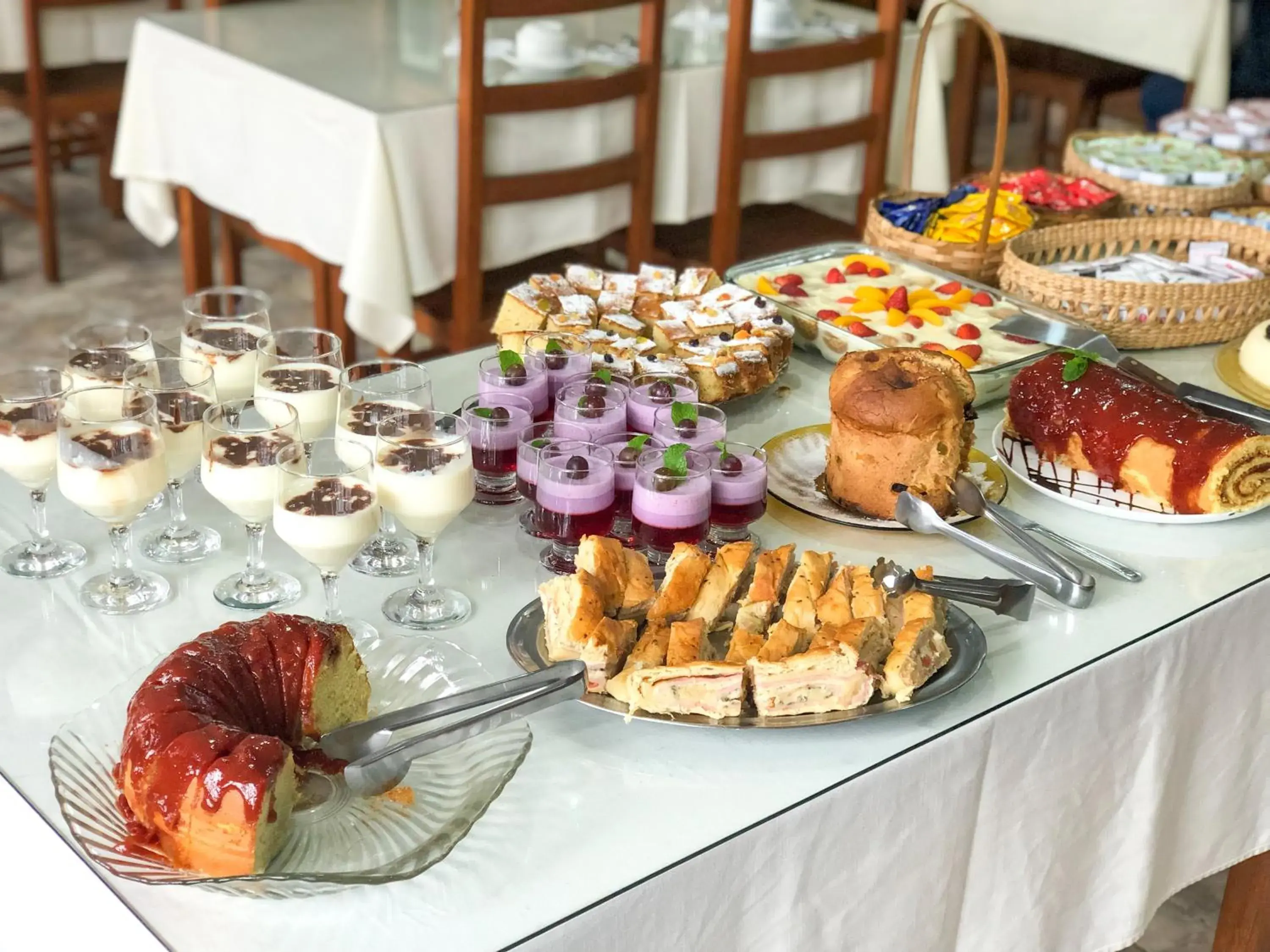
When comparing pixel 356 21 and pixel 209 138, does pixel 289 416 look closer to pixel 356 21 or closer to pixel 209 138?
pixel 209 138

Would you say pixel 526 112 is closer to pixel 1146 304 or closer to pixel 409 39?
pixel 409 39

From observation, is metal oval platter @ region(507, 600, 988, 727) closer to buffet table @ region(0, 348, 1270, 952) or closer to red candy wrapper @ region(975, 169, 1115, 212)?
buffet table @ region(0, 348, 1270, 952)

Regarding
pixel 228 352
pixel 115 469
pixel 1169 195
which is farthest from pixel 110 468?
pixel 1169 195

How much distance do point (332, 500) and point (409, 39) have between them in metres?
2.19

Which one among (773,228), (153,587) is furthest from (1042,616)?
(773,228)

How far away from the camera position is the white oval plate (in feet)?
5.01

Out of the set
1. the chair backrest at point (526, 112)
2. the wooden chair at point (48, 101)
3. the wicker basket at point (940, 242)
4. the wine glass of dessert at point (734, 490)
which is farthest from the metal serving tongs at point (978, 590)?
the wooden chair at point (48, 101)

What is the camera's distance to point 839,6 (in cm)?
377

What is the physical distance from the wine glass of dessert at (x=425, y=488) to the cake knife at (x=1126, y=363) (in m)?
0.84

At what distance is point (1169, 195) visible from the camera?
2420mm

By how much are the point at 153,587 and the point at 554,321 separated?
654 mm

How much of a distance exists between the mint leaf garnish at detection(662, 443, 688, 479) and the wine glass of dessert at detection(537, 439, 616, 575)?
64 mm

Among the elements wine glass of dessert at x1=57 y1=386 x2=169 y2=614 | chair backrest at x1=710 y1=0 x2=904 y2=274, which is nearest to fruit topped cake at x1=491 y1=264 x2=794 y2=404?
wine glass of dessert at x1=57 y1=386 x2=169 y2=614

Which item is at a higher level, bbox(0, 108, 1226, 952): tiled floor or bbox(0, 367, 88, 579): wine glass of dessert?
bbox(0, 367, 88, 579): wine glass of dessert
